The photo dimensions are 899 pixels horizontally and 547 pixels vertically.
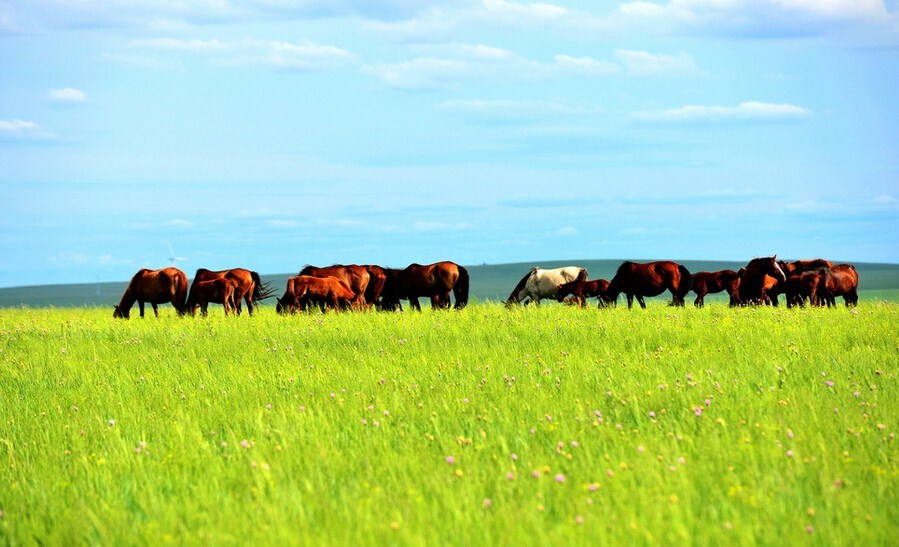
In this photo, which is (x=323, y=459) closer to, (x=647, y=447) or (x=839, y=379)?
(x=647, y=447)

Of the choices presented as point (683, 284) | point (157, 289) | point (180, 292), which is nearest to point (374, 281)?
point (180, 292)

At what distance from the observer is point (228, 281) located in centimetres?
3159

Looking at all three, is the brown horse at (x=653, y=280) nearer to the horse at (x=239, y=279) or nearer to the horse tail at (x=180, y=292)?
the horse at (x=239, y=279)

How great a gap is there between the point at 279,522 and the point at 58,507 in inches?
90.4

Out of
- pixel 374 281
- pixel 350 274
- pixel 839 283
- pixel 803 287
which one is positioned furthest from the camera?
pixel 374 281

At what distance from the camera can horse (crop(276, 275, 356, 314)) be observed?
2934 cm

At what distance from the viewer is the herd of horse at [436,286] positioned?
29016 mm

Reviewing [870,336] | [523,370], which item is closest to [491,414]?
[523,370]

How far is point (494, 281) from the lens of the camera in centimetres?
12238

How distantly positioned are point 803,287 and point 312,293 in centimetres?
1531

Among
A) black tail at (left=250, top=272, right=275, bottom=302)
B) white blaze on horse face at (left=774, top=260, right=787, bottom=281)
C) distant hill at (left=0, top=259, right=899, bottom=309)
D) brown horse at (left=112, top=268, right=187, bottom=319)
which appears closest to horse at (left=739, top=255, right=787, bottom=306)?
white blaze on horse face at (left=774, top=260, right=787, bottom=281)

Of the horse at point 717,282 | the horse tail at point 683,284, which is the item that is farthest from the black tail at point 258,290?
the horse at point 717,282

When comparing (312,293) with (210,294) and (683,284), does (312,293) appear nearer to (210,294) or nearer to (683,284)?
(210,294)

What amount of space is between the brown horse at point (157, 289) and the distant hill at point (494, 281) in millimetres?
69402
